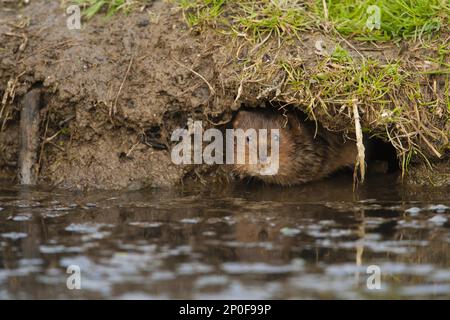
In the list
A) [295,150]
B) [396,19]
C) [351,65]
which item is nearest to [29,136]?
[295,150]

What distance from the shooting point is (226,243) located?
4.81m

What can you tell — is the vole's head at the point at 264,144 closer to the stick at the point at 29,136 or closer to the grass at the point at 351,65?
the grass at the point at 351,65

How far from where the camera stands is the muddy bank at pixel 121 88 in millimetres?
6246

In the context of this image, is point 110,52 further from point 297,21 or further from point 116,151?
point 297,21

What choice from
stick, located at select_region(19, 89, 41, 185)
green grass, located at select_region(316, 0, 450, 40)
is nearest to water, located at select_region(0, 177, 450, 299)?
stick, located at select_region(19, 89, 41, 185)

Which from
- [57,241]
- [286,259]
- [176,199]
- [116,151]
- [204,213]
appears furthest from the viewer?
[116,151]

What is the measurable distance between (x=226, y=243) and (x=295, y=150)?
6.07ft

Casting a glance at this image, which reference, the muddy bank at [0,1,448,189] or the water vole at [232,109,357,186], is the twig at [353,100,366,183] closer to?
the muddy bank at [0,1,448,189]

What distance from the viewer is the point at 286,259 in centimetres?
454

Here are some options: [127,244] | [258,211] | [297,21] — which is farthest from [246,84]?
[127,244]

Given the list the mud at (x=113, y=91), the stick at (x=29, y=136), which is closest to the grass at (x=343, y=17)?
the mud at (x=113, y=91)

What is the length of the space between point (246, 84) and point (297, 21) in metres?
0.61

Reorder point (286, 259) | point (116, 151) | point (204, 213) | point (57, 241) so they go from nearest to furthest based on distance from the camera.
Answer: point (286, 259), point (57, 241), point (204, 213), point (116, 151)

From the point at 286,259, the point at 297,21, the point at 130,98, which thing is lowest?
the point at 286,259
